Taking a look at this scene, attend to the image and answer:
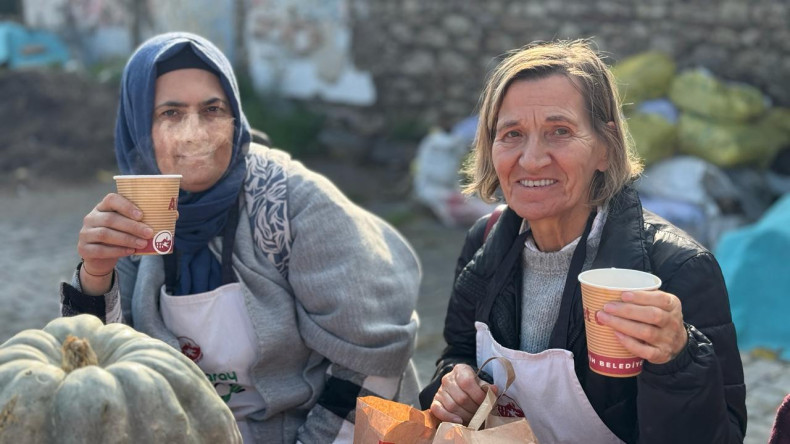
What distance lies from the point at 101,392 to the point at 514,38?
30.2ft

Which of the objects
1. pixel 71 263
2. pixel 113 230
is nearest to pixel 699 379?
pixel 113 230

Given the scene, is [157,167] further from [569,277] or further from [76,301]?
[569,277]

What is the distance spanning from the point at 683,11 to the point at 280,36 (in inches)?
218

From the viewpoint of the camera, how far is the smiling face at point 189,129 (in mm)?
2674

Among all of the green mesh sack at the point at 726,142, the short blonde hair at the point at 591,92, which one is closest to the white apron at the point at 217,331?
the short blonde hair at the point at 591,92

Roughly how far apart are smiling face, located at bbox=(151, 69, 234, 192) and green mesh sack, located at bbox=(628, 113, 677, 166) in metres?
5.49

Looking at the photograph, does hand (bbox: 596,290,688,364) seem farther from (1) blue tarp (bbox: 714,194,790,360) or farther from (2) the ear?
(1) blue tarp (bbox: 714,194,790,360)

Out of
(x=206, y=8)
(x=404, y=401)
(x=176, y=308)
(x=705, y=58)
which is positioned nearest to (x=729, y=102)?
(x=705, y=58)

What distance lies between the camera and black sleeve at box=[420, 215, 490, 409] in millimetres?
2545

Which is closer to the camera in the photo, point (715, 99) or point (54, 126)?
point (715, 99)

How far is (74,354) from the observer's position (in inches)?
69.6

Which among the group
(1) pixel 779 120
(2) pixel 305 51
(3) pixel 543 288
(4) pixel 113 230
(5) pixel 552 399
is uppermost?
(4) pixel 113 230

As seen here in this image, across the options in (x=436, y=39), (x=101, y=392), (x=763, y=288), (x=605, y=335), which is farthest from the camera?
(x=436, y=39)

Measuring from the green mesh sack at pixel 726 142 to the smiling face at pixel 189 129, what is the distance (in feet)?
19.5
